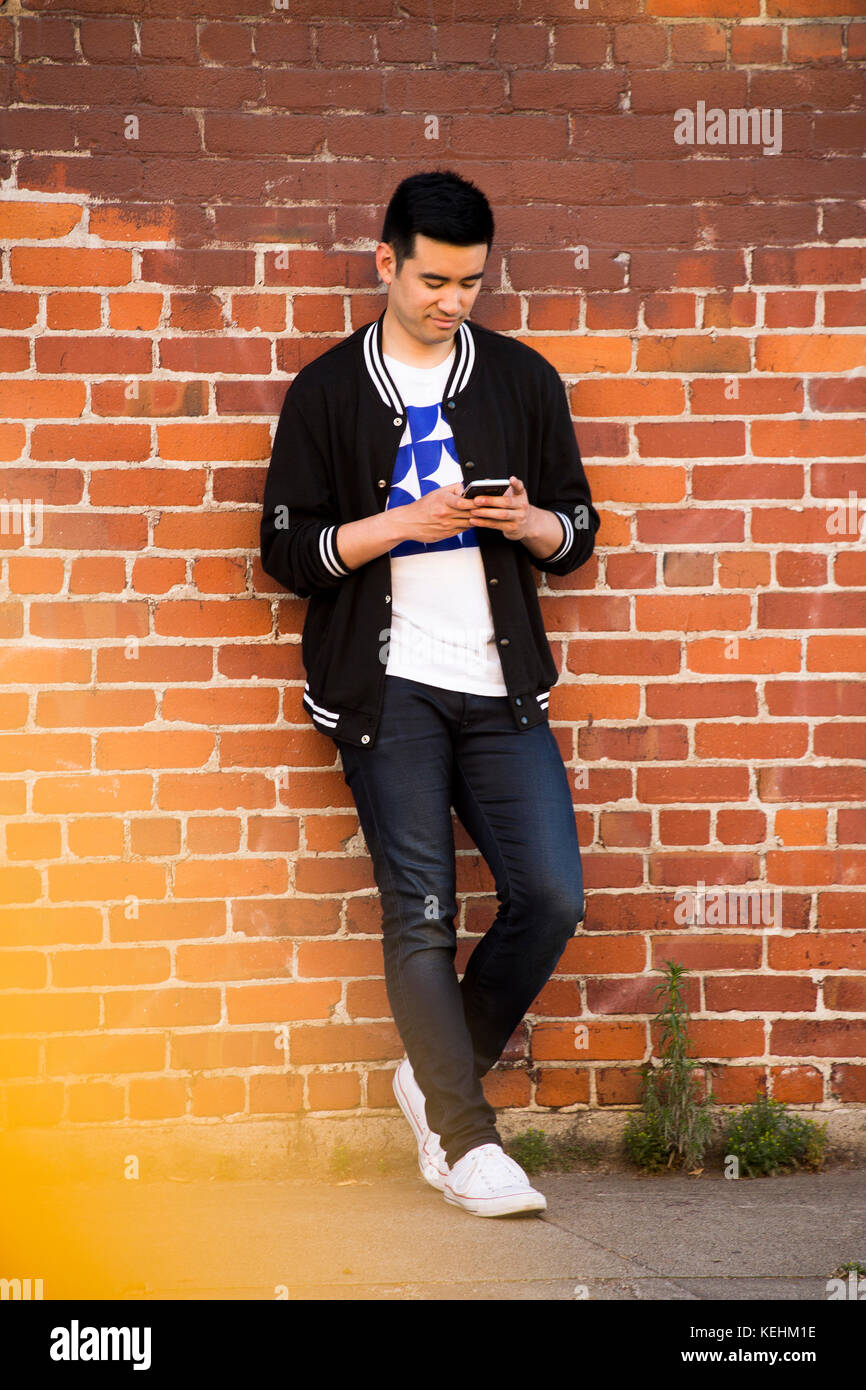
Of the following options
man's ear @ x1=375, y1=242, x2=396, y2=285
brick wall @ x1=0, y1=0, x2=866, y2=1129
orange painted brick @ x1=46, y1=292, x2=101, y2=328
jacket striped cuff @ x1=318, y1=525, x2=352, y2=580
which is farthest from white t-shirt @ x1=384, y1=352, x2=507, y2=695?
orange painted brick @ x1=46, y1=292, x2=101, y2=328

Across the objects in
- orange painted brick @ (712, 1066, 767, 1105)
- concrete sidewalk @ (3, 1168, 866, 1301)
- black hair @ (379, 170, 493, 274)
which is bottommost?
concrete sidewalk @ (3, 1168, 866, 1301)

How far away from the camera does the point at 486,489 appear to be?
2.81 meters

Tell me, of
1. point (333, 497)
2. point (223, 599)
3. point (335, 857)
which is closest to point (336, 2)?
point (333, 497)

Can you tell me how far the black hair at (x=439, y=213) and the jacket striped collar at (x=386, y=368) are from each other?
21 cm

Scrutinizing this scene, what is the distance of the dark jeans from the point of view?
118 inches

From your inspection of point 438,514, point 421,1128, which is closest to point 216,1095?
point 421,1128

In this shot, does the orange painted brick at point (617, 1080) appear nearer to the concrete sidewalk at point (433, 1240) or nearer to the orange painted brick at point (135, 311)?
the concrete sidewalk at point (433, 1240)

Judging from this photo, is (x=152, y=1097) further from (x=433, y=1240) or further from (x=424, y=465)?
(x=424, y=465)

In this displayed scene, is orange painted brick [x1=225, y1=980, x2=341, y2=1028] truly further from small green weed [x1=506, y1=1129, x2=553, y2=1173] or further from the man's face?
the man's face

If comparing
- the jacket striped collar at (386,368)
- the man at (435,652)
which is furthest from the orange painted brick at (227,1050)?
the jacket striped collar at (386,368)

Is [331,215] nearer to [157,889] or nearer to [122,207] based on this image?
[122,207]

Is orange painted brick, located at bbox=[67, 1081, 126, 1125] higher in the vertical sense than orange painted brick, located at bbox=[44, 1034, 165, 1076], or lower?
lower

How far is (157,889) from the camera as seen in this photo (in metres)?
3.34

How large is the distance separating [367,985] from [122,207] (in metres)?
2.08
